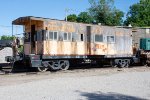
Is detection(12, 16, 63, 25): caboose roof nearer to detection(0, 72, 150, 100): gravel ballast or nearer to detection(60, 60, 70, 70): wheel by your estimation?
detection(60, 60, 70, 70): wheel

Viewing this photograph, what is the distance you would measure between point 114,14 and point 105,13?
218 cm

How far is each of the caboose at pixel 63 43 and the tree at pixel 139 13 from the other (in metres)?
47.9

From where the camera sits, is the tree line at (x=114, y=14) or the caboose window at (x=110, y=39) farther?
the tree line at (x=114, y=14)

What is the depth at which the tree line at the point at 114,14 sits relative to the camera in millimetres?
68938

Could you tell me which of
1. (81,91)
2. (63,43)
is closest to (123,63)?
(63,43)

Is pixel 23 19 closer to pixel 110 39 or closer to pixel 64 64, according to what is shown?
pixel 64 64

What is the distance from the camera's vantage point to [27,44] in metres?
21.0

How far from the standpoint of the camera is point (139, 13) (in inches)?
2906

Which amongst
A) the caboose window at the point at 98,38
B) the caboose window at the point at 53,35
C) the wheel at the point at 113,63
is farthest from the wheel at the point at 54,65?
the wheel at the point at 113,63

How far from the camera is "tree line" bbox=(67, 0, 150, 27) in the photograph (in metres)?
68.9

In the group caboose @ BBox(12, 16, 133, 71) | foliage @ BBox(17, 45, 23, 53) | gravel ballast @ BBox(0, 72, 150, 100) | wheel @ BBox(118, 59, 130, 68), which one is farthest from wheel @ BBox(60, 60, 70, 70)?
gravel ballast @ BBox(0, 72, 150, 100)

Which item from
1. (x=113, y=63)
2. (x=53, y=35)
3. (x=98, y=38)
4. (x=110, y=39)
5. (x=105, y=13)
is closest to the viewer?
(x=53, y=35)

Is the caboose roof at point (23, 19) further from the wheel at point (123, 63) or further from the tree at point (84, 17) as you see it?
the tree at point (84, 17)

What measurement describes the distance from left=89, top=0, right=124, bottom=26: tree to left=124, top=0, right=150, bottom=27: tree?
265cm
